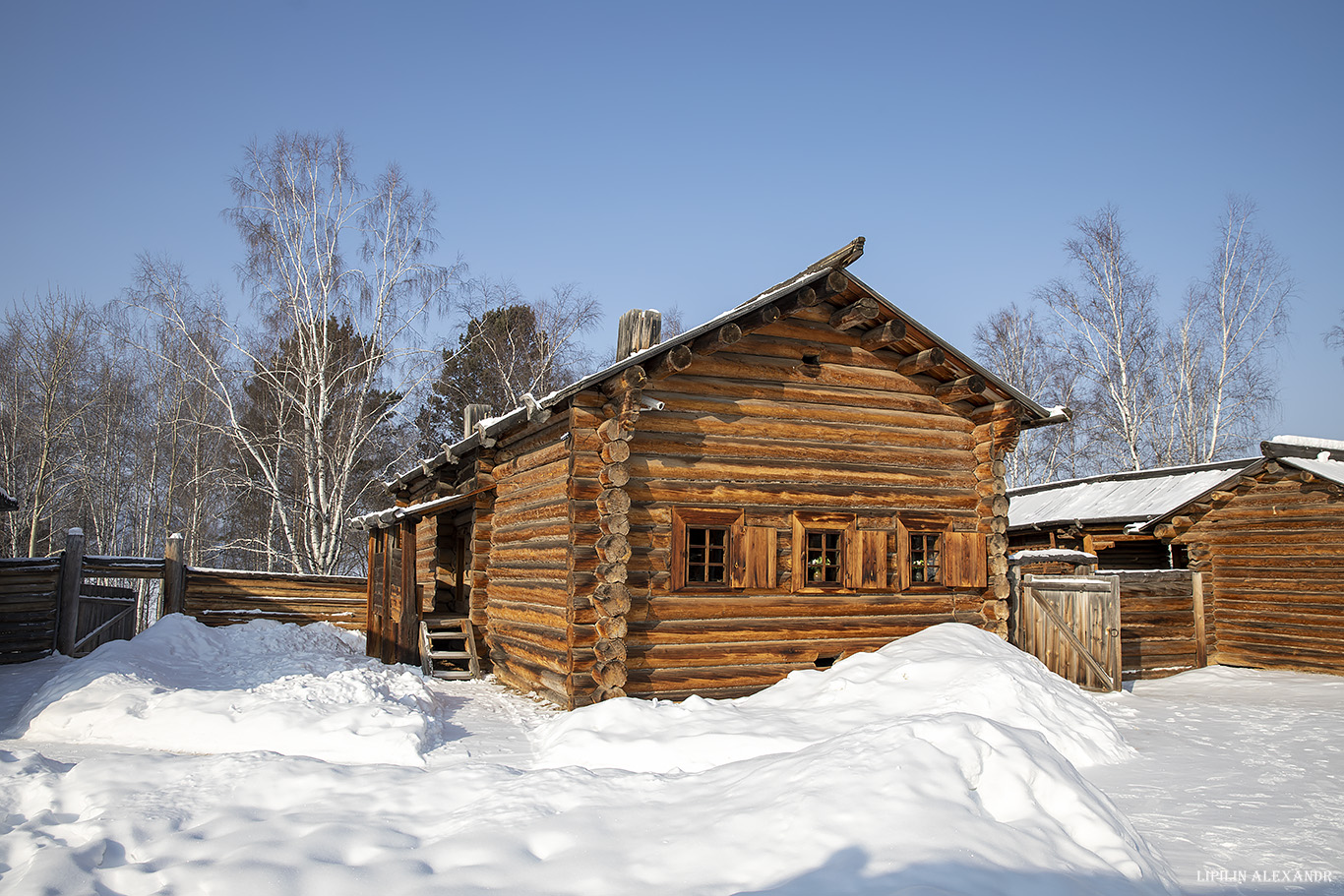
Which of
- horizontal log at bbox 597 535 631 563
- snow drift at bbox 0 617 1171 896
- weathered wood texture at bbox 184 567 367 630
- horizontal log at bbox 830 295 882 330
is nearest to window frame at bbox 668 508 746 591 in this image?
horizontal log at bbox 597 535 631 563

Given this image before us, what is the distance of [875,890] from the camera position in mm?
4094

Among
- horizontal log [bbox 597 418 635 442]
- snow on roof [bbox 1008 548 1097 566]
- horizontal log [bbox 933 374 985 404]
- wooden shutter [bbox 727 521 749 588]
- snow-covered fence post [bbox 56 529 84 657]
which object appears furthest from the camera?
snow on roof [bbox 1008 548 1097 566]

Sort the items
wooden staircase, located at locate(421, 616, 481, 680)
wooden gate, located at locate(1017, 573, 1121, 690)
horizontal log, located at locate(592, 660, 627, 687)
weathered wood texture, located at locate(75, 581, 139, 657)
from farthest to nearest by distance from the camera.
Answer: weathered wood texture, located at locate(75, 581, 139, 657) → wooden staircase, located at locate(421, 616, 481, 680) → wooden gate, located at locate(1017, 573, 1121, 690) → horizontal log, located at locate(592, 660, 627, 687)

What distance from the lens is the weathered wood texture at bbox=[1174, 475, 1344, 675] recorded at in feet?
51.4

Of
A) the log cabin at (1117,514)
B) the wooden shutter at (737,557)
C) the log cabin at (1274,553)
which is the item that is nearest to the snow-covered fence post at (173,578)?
the wooden shutter at (737,557)

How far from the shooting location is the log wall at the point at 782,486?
10938mm

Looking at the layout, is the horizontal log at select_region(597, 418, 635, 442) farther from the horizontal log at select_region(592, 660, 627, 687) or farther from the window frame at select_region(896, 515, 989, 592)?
the window frame at select_region(896, 515, 989, 592)

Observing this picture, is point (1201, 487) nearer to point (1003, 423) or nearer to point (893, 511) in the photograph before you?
point (1003, 423)

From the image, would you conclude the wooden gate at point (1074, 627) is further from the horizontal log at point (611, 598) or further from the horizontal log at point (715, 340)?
the horizontal log at point (611, 598)

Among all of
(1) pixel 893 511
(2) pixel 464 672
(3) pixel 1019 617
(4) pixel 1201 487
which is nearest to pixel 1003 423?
(1) pixel 893 511

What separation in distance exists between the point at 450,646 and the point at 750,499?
7335 mm

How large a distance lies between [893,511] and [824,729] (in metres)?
4.67

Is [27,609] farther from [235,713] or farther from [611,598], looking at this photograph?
[611,598]

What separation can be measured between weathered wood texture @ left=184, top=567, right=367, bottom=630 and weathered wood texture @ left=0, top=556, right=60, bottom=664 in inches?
117
